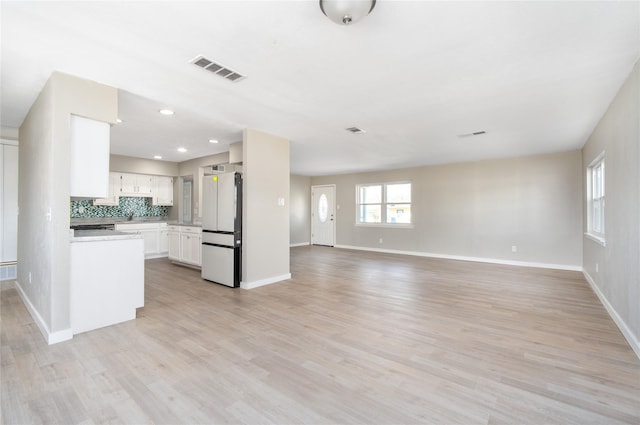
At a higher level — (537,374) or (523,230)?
(523,230)

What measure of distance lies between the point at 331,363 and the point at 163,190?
6686mm

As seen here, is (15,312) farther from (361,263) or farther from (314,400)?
(361,263)

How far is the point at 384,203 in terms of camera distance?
8672mm

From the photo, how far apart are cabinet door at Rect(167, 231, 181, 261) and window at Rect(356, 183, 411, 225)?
5.15 m

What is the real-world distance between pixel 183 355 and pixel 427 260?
5978 mm

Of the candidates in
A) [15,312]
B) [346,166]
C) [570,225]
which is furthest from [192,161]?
[570,225]

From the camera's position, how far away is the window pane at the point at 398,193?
8203mm

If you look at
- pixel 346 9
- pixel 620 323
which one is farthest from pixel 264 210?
pixel 620 323

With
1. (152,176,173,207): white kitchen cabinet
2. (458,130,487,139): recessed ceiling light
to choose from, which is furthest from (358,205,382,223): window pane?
(152,176,173,207): white kitchen cabinet

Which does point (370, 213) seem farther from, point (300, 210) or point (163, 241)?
point (163, 241)

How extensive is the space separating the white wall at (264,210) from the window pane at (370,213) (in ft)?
14.6

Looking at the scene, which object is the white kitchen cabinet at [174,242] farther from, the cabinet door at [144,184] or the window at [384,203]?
the window at [384,203]

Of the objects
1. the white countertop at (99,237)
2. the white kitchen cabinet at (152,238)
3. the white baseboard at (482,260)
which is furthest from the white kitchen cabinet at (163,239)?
the white baseboard at (482,260)

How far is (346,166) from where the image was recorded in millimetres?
7910
